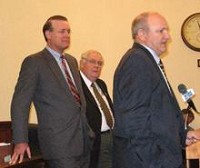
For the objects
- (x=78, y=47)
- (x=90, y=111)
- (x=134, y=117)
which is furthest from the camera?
(x=78, y=47)

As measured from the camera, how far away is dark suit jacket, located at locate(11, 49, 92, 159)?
2.62 meters

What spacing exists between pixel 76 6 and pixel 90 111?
1.54 meters

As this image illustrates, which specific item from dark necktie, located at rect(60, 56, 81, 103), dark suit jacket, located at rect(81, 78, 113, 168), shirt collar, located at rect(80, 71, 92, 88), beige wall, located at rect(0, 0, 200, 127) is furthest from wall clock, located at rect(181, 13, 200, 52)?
dark necktie, located at rect(60, 56, 81, 103)

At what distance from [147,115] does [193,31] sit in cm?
288

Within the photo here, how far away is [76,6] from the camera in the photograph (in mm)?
4332

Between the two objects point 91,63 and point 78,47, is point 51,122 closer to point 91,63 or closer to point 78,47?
point 91,63

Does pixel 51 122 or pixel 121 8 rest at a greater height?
pixel 121 8

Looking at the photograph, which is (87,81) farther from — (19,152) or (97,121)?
(19,152)

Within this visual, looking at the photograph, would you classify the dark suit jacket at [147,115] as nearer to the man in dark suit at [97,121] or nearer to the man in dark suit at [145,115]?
the man in dark suit at [145,115]

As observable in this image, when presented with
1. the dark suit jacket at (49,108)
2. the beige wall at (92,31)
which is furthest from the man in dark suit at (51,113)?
the beige wall at (92,31)

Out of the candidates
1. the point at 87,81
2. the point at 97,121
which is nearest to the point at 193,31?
the point at 87,81

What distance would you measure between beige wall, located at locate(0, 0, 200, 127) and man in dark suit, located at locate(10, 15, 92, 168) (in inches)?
56.0

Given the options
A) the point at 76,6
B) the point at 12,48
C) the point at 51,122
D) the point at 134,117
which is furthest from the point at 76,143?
the point at 76,6

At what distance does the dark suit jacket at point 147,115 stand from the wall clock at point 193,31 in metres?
2.67
